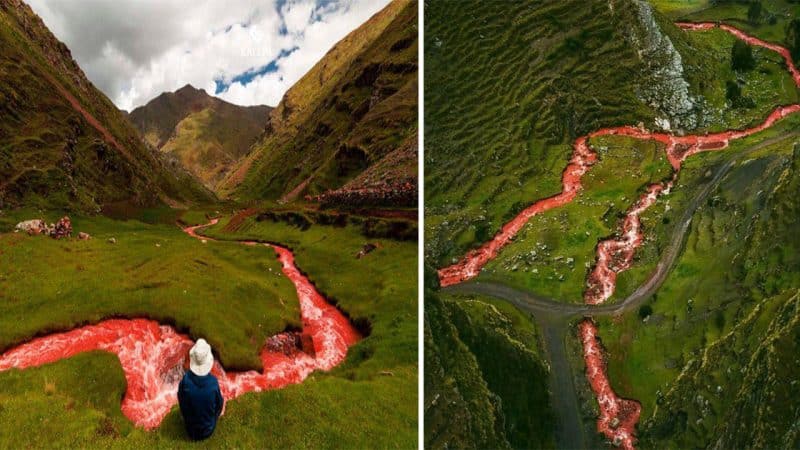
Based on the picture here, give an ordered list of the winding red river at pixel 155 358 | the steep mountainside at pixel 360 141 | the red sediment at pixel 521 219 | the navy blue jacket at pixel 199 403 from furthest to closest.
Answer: the steep mountainside at pixel 360 141
the red sediment at pixel 521 219
the winding red river at pixel 155 358
the navy blue jacket at pixel 199 403

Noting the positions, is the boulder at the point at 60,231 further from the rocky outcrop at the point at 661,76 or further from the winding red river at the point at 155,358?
the rocky outcrop at the point at 661,76

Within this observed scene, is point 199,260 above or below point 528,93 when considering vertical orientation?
below

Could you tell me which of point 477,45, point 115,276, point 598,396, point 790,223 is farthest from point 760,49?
point 115,276

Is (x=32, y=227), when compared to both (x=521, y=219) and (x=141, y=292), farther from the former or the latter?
(x=521, y=219)

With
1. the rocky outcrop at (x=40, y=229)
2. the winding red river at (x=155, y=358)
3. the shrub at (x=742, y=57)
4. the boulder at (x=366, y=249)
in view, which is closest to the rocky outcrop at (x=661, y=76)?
the shrub at (x=742, y=57)

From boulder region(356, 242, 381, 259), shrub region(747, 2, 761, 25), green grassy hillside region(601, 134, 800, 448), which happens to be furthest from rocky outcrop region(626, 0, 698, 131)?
boulder region(356, 242, 381, 259)

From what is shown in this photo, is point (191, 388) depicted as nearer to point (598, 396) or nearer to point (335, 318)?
point (335, 318)

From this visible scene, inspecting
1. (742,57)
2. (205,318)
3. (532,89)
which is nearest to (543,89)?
(532,89)
